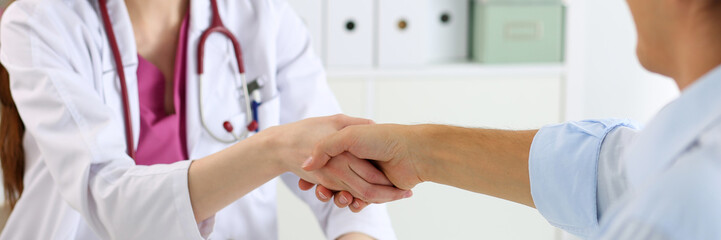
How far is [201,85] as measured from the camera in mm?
1416

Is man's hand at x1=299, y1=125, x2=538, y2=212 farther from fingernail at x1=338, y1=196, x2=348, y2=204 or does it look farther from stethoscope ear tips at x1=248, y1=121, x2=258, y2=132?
stethoscope ear tips at x1=248, y1=121, x2=258, y2=132

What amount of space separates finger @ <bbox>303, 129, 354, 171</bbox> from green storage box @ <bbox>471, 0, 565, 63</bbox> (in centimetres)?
Result: 128

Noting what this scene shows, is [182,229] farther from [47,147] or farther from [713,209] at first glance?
[713,209]

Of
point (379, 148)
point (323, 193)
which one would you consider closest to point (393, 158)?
point (379, 148)

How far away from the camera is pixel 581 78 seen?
2.49m

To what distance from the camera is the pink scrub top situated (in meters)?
1.38

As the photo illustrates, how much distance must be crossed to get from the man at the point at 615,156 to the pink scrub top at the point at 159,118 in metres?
0.25

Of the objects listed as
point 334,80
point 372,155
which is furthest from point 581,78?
point 372,155

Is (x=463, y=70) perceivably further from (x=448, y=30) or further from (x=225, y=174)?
(x=225, y=174)

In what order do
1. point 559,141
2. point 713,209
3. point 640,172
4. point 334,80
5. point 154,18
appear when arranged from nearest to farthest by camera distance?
point 713,209 < point 640,172 < point 559,141 < point 154,18 < point 334,80

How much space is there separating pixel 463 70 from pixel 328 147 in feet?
4.09

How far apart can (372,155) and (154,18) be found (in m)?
0.51

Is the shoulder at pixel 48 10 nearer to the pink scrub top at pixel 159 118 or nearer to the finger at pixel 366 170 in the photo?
the pink scrub top at pixel 159 118

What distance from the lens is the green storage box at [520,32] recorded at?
242 centimetres
